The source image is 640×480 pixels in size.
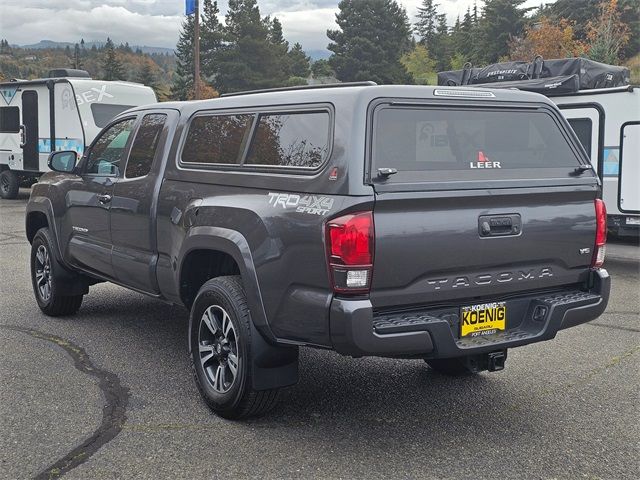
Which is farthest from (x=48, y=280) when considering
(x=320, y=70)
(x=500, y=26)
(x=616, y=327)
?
(x=320, y=70)

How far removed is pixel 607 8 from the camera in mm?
39438

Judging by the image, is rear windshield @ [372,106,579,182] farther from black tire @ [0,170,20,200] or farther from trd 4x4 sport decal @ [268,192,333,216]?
black tire @ [0,170,20,200]

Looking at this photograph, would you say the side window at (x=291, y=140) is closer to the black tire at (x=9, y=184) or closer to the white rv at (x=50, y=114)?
the white rv at (x=50, y=114)

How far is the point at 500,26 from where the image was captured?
61.6 m

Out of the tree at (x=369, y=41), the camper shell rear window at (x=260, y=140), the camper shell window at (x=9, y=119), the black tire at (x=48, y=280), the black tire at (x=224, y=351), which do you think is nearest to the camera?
the camper shell rear window at (x=260, y=140)

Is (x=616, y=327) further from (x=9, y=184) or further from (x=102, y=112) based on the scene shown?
(x=9, y=184)

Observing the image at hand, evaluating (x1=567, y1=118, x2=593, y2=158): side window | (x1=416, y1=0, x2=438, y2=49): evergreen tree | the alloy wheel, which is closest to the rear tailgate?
the alloy wheel

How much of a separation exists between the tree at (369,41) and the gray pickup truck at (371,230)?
5888cm

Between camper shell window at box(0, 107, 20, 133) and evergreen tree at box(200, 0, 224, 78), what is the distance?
47.3 meters

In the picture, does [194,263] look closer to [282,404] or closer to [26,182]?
[282,404]

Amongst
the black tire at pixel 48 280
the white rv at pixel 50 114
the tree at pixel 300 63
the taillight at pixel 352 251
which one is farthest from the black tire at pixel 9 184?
the tree at pixel 300 63

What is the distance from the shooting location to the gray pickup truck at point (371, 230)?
3.62 m

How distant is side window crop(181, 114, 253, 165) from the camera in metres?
4.50

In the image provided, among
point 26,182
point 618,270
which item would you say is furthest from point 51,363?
point 26,182
